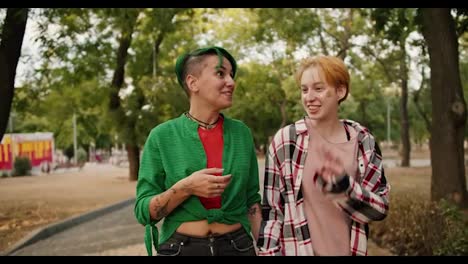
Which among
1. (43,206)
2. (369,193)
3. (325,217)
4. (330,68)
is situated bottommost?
(43,206)

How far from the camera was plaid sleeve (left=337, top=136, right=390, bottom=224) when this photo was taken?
220 centimetres

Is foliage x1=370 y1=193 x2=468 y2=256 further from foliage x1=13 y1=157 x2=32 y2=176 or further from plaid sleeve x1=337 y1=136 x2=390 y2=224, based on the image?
foliage x1=13 y1=157 x2=32 y2=176

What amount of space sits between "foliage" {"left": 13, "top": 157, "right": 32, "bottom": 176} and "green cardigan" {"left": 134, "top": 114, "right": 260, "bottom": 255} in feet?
98.6

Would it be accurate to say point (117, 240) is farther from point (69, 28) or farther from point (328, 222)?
point (328, 222)

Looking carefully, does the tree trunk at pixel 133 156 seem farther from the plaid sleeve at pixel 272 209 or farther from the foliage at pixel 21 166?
the plaid sleeve at pixel 272 209

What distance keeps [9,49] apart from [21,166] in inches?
885

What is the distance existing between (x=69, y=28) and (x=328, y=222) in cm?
1425

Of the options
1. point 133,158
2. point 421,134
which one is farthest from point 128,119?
point 421,134

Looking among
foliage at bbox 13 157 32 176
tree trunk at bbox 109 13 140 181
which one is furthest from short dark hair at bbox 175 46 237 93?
foliage at bbox 13 157 32 176

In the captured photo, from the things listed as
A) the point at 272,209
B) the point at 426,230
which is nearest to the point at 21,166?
the point at 426,230

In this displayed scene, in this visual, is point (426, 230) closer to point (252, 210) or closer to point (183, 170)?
point (252, 210)

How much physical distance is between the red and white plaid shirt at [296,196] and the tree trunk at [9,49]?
8.37 meters

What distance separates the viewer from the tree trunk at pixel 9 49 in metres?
9.78

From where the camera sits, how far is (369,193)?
2.25m
